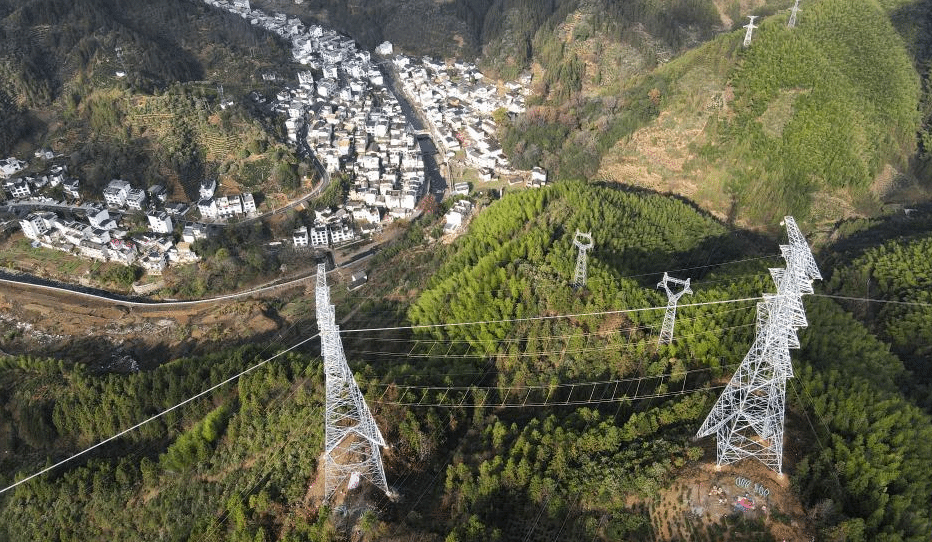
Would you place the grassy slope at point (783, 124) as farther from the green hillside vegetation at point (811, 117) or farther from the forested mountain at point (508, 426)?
the forested mountain at point (508, 426)

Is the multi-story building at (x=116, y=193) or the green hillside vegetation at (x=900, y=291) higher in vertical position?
the multi-story building at (x=116, y=193)

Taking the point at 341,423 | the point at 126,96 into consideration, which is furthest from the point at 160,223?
the point at 341,423

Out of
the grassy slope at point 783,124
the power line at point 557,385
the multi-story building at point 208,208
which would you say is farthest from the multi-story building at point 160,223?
the grassy slope at point 783,124

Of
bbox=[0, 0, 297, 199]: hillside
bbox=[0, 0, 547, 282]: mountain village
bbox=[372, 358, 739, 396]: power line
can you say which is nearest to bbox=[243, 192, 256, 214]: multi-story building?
bbox=[0, 0, 547, 282]: mountain village

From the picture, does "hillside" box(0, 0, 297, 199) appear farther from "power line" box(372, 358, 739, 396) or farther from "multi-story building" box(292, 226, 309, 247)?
"power line" box(372, 358, 739, 396)

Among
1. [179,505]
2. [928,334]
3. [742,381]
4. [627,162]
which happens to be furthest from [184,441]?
[627,162]

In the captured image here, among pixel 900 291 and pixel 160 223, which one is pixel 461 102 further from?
pixel 900 291
